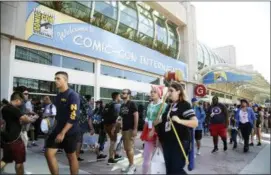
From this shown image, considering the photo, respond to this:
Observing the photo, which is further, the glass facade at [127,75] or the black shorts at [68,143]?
the glass facade at [127,75]

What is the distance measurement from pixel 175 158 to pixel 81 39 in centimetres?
931

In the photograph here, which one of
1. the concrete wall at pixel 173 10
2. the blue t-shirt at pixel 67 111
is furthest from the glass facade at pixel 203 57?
the blue t-shirt at pixel 67 111

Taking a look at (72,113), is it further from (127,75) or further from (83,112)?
(127,75)

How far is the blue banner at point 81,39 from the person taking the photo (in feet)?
31.1

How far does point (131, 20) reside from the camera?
52.2 ft

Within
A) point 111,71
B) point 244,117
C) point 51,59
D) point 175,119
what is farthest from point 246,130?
point 51,59

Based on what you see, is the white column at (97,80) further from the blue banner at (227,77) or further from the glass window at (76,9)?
the blue banner at (227,77)

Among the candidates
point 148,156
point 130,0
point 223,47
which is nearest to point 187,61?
point 130,0

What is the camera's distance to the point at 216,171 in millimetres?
5648

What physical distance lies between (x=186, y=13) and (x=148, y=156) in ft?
66.0

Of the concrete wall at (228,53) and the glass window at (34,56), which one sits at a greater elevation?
the concrete wall at (228,53)

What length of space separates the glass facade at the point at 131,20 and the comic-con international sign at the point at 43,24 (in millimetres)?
618

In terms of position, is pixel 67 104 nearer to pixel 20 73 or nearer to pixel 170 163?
pixel 170 163

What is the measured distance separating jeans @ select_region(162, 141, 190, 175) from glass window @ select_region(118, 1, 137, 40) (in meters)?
12.3
